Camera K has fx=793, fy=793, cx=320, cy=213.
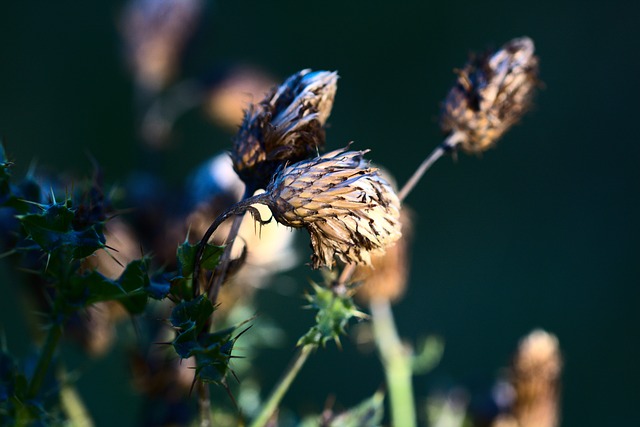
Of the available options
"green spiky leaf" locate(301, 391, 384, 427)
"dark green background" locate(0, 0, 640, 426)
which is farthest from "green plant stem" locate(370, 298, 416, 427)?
"dark green background" locate(0, 0, 640, 426)

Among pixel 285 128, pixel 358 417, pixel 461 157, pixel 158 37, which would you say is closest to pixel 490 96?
pixel 285 128

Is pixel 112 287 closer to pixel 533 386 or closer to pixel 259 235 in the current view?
pixel 259 235

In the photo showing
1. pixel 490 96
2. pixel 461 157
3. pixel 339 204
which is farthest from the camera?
pixel 461 157

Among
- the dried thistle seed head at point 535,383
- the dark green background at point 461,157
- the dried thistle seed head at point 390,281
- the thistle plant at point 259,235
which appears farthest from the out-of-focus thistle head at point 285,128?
the dark green background at point 461,157

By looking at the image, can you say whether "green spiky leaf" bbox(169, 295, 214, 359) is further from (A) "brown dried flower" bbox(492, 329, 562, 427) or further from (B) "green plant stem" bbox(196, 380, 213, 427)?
(A) "brown dried flower" bbox(492, 329, 562, 427)

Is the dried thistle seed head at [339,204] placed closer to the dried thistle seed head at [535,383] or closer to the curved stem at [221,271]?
the curved stem at [221,271]

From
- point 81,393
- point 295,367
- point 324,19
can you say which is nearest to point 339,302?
point 295,367
